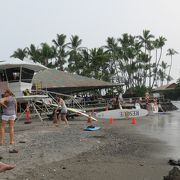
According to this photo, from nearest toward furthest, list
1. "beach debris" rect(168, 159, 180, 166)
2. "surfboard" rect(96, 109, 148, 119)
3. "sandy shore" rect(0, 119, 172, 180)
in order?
"sandy shore" rect(0, 119, 172, 180), "beach debris" rect(168, 159, 180, 166), "surfboard" rect(96, 109, 148, 119)

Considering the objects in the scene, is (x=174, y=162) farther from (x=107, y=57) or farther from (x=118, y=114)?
(x=107, y=57)

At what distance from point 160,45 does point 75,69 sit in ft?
74.6

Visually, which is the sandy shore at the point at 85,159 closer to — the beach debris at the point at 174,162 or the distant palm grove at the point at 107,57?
the beach debris at the point at 174,162

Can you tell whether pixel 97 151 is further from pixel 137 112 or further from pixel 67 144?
pixel 137 112

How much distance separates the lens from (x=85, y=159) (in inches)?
441

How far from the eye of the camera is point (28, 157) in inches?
436

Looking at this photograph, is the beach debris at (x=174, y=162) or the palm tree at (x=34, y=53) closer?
the beach debris at (x=174, y=162)

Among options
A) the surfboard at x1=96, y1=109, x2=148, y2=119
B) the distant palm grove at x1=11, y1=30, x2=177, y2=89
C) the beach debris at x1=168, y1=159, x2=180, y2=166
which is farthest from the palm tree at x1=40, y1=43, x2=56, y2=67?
the beach debris at x1=168, y1=159, x2=180, y2=166

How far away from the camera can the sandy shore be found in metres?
9.24

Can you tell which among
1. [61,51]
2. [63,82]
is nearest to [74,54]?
[61,51]

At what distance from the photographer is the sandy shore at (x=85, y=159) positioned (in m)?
9.24

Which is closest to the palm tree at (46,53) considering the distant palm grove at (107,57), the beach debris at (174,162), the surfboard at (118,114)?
the distant palm grove at (107,57)

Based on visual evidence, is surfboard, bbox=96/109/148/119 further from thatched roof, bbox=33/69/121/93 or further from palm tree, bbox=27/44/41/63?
palm tree, bbox=27/44/41/63

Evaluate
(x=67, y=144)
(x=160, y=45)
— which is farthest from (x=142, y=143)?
(x=160, y=45)
